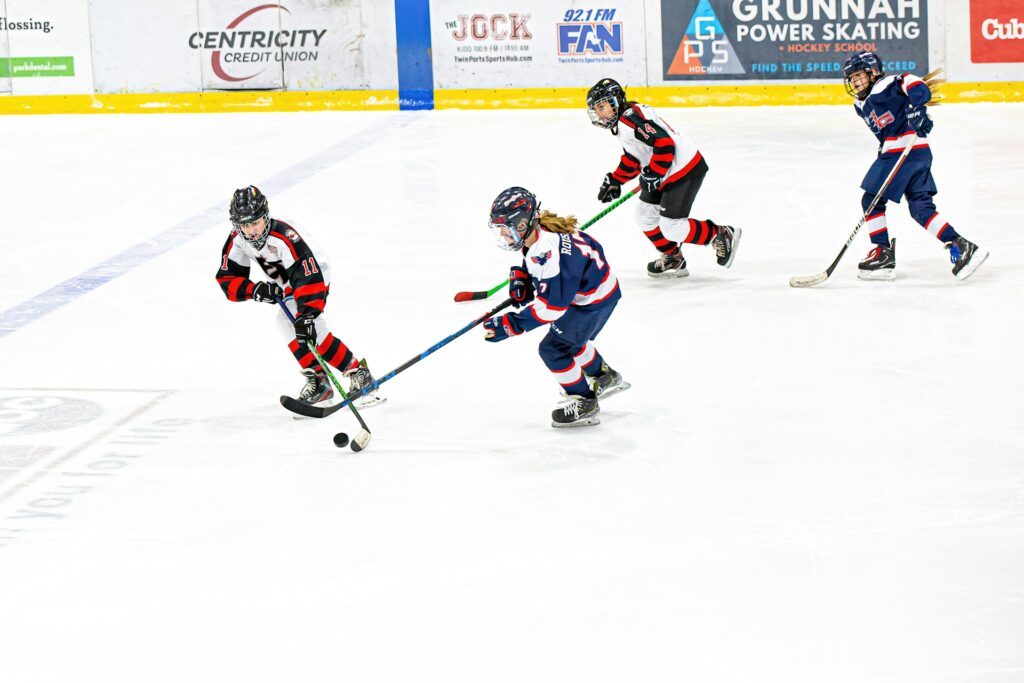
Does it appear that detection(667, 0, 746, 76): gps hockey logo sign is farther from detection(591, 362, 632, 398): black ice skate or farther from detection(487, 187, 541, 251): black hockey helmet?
detection(487, 187, 541, 251): black hockey helmet

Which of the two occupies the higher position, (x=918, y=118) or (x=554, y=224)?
(x=918, y=118)

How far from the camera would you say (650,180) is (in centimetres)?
613

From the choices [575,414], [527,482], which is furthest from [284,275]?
[527,482]

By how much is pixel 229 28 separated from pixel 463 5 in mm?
2125

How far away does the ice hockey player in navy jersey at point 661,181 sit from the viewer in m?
6.03

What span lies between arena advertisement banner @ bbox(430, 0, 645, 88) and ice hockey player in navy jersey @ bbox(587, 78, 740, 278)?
19.1 feet

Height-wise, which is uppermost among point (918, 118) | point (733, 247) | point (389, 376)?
point (918, 118)

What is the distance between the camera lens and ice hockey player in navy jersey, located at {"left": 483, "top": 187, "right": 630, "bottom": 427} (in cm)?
398

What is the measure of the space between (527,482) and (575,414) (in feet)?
1.60

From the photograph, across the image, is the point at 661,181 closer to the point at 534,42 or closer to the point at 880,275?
the point at 880,275

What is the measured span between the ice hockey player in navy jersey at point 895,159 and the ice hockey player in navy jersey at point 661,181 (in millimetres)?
656

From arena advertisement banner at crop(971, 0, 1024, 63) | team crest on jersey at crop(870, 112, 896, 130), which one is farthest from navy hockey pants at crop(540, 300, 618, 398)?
arena advertisement banner at crop(971, 0, 1024, 63)

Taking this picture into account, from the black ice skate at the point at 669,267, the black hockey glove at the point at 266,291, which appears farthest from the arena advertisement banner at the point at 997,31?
the black hockey glove at the point at 266,291

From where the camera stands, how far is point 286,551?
3.35m
